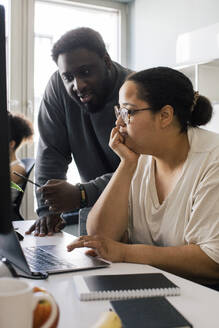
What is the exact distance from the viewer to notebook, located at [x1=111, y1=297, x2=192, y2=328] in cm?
64

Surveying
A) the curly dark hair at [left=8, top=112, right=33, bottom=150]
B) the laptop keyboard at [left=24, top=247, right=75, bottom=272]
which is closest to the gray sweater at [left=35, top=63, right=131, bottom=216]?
the curly dark hair at [left=8, top=112, right=33, bottom=150]

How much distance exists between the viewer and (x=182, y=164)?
54.1 inches

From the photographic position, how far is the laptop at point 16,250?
0.62 metres

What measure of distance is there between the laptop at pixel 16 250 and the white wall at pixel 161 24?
8.61 ft

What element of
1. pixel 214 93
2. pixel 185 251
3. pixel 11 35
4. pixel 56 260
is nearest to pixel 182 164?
pixel 185 251

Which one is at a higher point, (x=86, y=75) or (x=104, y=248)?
(x=86, y=75)

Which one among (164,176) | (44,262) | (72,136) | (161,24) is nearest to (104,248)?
(44,262)

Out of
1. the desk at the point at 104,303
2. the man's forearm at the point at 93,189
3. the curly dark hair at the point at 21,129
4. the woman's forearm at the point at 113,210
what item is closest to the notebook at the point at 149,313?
the desk at the point at 104,303

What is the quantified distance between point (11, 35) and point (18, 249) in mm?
3424

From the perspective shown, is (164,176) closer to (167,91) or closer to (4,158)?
(167,91)

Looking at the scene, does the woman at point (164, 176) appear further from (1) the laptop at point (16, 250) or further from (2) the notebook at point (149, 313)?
(2) the notebook at point (149, 313)

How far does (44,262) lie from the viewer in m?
1.06

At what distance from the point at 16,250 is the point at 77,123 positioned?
1245mm

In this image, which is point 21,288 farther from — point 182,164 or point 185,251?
point 182,164
